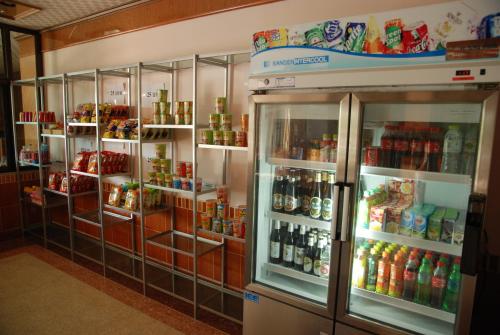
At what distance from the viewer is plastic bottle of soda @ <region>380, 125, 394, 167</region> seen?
5.50 feet

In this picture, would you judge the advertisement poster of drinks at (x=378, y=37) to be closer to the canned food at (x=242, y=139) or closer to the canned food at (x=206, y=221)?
the canned food at (x=242, y=139)

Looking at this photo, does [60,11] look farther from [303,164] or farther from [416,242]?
[416,242]

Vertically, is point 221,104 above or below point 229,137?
above

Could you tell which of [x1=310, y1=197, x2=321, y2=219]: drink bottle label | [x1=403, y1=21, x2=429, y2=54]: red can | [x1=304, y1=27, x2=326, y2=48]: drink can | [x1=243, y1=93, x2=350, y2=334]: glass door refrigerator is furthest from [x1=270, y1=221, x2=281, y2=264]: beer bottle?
[x1=403, y1=21, x2=429, y2=54]: red can

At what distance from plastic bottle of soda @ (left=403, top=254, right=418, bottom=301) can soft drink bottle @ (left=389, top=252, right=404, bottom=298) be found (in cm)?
2

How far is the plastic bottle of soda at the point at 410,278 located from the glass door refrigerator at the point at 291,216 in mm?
364

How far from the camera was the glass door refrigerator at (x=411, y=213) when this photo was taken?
4.67ft

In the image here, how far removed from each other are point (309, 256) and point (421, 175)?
2.76 ft

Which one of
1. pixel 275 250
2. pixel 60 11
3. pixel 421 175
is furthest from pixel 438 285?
pixel 60 11

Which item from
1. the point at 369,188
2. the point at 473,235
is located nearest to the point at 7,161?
the point at 369,188

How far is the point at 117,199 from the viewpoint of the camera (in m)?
3.27

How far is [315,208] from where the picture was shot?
1.90 m

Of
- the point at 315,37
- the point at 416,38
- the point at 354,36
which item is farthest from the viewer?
the point at 315,37

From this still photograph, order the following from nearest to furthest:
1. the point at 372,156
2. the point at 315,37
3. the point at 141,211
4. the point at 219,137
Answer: the point at 315,37, the point at 372,156, the point at 219,137, the point at 141,211
